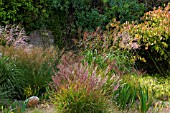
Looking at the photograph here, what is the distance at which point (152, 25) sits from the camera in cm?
→ 866

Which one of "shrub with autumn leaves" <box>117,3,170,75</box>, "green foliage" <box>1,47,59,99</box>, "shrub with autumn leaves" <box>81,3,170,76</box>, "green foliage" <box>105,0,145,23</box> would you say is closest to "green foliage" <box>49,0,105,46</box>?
"green foliage" <box>105,0,145,23</box>

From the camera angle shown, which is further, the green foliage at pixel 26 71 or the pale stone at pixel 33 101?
the green foliage at pixel 26 71

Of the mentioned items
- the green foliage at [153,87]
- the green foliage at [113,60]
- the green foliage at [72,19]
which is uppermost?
the green foliage at [72,19]

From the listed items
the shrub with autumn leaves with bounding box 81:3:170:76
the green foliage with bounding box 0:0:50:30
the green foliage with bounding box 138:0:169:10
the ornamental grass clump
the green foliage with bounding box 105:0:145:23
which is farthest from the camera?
the green foliage with bounding box 138:0:169:10

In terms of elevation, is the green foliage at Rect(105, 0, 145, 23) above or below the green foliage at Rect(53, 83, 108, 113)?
above

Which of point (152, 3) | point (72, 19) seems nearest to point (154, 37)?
point (152, 3)

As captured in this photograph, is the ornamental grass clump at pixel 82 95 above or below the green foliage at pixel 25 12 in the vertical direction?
below

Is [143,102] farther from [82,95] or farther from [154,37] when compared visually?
[154,37]

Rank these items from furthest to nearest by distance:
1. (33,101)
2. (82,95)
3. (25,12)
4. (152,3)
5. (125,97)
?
(152,3), (25,12), (33,101), (125,97), (82,95)

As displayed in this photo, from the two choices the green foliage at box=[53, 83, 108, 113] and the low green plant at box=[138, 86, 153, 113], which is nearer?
the green foliage at box=[53, 83, 108, 113]

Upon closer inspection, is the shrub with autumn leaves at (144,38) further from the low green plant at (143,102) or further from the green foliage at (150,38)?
the low green plant at (143,102)

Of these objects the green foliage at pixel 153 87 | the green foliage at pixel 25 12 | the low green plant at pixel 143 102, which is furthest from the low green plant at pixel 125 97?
the green foliage at pixel 25 12

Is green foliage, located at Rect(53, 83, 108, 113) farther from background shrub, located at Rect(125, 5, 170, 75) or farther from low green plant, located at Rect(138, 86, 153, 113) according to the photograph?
background shrub, located at Rect(125, 5, 170, 75)

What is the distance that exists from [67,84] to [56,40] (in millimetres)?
5181
